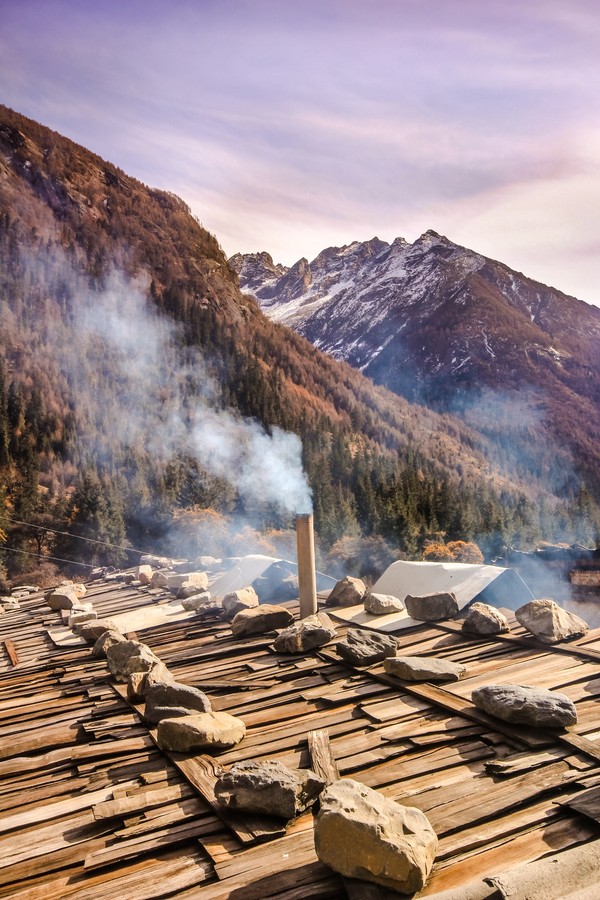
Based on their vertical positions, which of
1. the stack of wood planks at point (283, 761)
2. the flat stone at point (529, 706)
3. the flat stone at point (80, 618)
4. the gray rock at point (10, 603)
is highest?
the flat stone at point (529, 706)

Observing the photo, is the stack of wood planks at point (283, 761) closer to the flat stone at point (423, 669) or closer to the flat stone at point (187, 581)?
the flat stone at point (423, 669)

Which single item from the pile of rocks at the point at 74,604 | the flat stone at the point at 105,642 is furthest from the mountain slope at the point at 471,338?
the flat stone at the point at 105,642

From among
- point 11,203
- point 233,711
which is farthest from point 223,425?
point 233,711

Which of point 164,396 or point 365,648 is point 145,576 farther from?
point 164,396

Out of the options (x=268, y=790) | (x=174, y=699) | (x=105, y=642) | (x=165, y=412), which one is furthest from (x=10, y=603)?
(x=165, y=412)

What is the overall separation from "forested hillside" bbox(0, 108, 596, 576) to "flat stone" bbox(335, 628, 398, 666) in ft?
55.5

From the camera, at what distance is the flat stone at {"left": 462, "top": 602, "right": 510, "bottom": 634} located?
791cm

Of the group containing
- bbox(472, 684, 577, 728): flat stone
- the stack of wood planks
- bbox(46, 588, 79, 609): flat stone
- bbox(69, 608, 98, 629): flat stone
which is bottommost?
bbox(46, 588, 79, 609): flat stone

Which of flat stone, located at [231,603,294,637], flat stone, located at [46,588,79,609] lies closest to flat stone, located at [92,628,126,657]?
flat stone, located at [231,603,294,637]

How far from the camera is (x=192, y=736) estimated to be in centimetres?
508

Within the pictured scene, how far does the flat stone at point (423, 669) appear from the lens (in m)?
6.33

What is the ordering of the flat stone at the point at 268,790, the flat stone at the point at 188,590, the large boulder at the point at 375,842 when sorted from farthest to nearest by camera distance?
the flat stone at the point at 188,590 → the flat stone at the point at 268,790 → the large boulder at the point at 375,842

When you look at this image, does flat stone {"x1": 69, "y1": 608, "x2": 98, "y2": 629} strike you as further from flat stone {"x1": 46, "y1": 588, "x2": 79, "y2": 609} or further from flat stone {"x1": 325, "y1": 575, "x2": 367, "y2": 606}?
flat stone {"x1": 325, "y1": 575, "x2": 367, "y2": 606}

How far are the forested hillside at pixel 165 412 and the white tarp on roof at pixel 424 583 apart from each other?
12.7 m
